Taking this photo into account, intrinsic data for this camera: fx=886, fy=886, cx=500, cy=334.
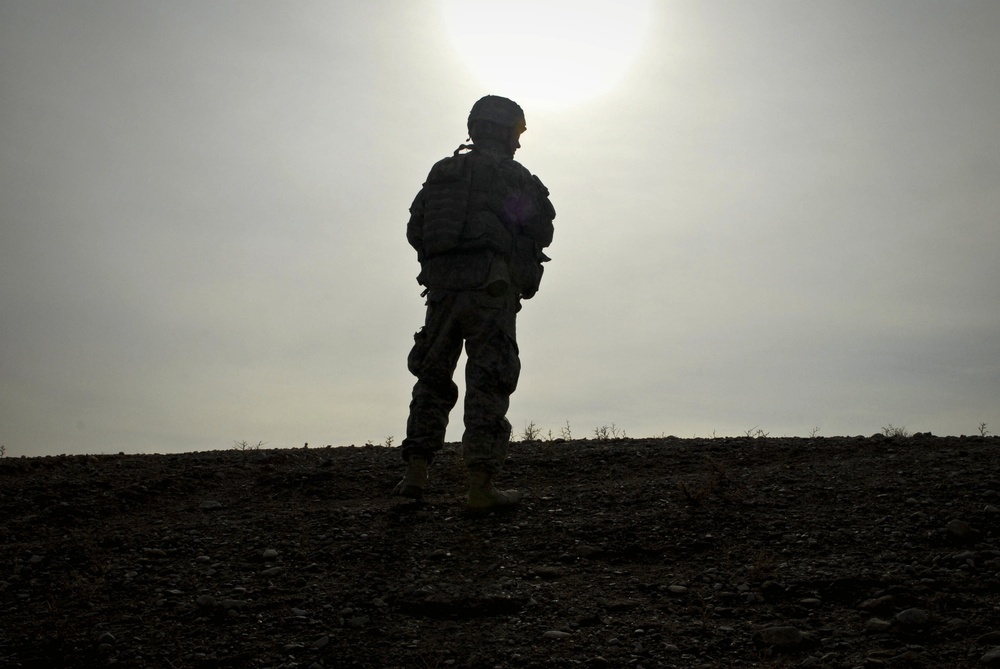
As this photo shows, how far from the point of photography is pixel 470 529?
639cm

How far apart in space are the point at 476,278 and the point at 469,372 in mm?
755

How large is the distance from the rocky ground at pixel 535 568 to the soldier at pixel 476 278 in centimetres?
64

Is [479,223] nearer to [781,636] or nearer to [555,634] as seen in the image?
[555,634]

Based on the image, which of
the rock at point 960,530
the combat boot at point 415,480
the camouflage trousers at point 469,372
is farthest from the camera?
the combat boot at point 415,480

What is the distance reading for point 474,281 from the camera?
7.11 meters

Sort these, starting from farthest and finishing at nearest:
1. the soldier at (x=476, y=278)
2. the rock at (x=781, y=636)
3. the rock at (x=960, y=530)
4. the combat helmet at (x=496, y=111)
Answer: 1. the combat helmet at (x=496, y=111)
2. the soldier at (x=476, y=278)
3. the rock at (x=960, y=530)
4. the rock at (x=781, y=636)

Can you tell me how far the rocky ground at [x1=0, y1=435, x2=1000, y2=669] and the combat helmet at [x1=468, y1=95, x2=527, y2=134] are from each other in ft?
10.3

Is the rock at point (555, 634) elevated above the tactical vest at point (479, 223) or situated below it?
below

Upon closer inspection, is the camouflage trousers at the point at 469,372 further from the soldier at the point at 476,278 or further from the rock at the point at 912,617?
the rock at the point at 912,617

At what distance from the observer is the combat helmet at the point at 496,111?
7.46 meters

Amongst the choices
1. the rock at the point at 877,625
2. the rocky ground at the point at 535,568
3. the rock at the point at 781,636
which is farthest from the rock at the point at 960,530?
the rock at the point at 781,636

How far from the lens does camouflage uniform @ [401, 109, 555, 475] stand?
A: 7078 millimetres

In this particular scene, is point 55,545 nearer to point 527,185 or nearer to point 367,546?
point 367,546

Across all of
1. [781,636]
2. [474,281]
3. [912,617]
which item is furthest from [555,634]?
[474,281]
